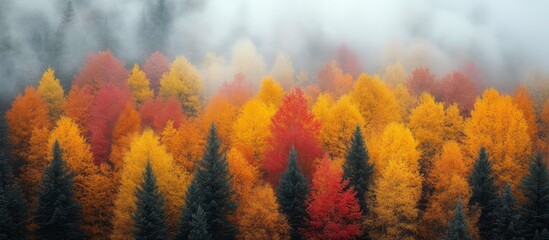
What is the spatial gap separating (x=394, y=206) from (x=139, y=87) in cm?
4096

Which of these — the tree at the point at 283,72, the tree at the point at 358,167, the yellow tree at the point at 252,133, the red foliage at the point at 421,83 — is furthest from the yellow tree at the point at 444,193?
the tree at the point at 283,72

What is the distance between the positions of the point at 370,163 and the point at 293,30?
182 feet

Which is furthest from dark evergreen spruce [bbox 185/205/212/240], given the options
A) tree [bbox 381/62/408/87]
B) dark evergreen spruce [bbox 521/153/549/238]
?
tree [bbox 381/62/408/87]

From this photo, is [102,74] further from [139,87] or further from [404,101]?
[404,101]

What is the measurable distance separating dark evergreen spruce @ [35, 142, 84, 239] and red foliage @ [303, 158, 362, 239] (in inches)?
784

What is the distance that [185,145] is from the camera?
5347 cm

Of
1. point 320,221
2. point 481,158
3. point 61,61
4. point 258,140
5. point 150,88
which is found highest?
point 61,61

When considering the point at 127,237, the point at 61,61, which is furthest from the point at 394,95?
the point at 61,61

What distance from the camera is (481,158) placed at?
43.8 metres

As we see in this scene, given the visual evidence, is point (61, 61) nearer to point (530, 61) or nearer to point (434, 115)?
point (434, 115)

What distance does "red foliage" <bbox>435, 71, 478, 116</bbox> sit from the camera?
206ft

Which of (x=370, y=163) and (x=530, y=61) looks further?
(x=530, y=61)

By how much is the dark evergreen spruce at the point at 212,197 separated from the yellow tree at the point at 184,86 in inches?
966

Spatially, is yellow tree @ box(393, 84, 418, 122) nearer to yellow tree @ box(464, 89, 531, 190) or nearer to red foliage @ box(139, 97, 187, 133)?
yellow tree @ box(464, 89, 531, 190)
